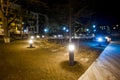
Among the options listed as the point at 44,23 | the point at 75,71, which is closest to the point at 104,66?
the point at 75,71

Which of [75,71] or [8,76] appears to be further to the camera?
[75,71]

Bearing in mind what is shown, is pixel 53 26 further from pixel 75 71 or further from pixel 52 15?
pixel 75 71

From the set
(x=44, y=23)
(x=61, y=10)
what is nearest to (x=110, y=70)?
(x=61, y=10)

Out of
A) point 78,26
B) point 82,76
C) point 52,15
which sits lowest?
point 82,76

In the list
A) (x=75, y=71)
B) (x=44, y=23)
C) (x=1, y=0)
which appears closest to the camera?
(x=75, y=71)

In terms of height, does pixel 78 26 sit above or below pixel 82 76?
above

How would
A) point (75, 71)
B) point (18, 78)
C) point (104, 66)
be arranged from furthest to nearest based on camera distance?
point (104, 66), point (75, 71), point (18, 78)

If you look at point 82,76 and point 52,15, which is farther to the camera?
point 52,15

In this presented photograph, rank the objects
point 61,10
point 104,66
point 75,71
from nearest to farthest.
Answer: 1. point 75,71
2. point 104,66
3. point 61,10

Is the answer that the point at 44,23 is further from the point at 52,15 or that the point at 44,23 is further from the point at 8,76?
the point at 8,76

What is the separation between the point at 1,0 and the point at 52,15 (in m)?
20.3

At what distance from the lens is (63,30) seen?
43.3 metres

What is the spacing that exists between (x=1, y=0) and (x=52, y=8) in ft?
63.2

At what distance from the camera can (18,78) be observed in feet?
22.3
